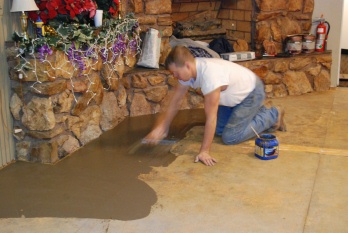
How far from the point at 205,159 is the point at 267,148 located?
0.42 meters

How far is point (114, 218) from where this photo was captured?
261 cm

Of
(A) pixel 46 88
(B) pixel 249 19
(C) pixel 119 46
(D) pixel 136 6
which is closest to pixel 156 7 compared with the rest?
(D) pixel 136 6

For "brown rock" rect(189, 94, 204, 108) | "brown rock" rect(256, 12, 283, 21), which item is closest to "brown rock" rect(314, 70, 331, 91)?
"brown rock" rect(256, 12, 283, 21)

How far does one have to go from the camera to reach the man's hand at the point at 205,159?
3.27 meters

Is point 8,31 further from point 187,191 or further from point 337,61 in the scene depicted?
point 337,61

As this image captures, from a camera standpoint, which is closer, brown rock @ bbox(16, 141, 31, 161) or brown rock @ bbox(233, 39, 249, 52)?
brown rock @ bbox(16, 141, 31, 161)

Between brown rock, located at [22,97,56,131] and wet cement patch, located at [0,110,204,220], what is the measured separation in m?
0.27

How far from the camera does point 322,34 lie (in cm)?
511

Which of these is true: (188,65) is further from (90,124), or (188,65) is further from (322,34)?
(322,34)

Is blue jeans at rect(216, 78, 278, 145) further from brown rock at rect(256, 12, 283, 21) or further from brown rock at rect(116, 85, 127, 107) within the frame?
brown rock at rect(256, 12, 283, 21)

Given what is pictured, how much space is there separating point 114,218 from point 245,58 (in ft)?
8.60

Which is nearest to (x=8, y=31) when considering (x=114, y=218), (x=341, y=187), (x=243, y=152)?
(x=114, y=218)

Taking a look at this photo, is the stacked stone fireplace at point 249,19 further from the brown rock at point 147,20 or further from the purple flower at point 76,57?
the purple flower at point 76,57

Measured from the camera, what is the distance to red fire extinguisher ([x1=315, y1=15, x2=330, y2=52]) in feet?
16.7
